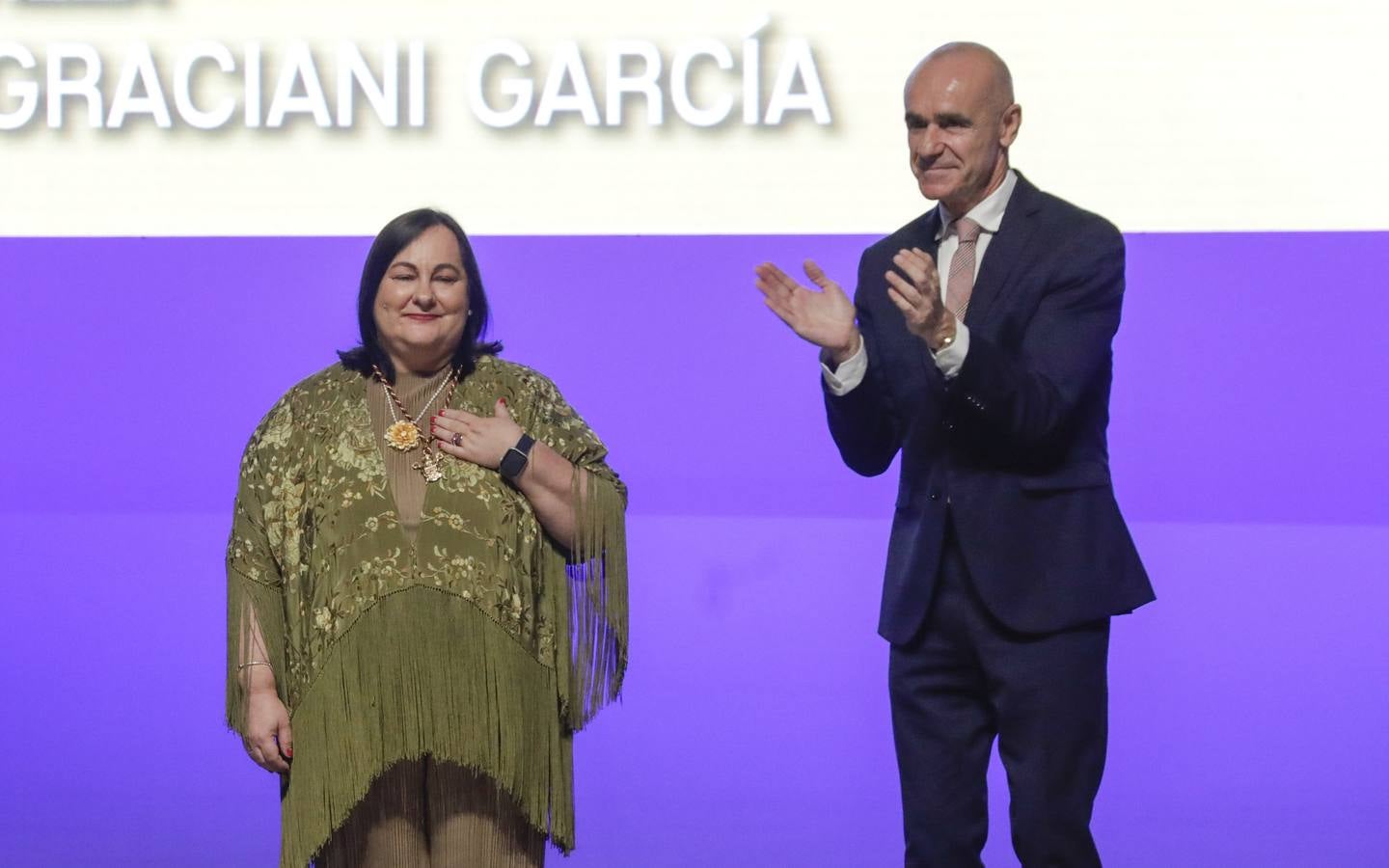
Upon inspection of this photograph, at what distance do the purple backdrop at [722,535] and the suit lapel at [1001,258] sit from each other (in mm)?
1531

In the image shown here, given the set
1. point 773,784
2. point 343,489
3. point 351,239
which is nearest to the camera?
point 343,489

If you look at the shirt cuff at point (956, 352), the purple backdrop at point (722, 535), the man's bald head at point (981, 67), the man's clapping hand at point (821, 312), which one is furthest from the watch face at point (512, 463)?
the purple backdrop at point (722, 535)

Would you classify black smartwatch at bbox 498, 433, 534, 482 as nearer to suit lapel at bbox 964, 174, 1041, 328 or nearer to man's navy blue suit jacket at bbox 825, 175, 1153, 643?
man's navy blue suit jacket at bbox 825, 175, 1153, 643

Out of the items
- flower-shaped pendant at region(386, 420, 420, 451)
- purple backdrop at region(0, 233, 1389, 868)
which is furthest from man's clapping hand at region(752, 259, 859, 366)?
purple backdrop at region(0, 233, 1389, 868)

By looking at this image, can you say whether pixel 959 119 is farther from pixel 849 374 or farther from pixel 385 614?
pixel 385 614

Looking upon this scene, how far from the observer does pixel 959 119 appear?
2.25m

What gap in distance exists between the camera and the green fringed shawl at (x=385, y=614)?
90.6 inches

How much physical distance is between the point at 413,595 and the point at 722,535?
1.78 m

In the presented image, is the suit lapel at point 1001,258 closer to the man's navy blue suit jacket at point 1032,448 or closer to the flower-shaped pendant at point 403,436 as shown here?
the man's navy blue suit jacket at point 1032,448

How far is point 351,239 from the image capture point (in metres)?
4.00

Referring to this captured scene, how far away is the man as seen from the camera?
2.24m

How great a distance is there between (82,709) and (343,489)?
2.01 m

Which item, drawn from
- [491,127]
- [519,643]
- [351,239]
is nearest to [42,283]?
[351,239]

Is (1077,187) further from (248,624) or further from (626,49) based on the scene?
(248,624)
